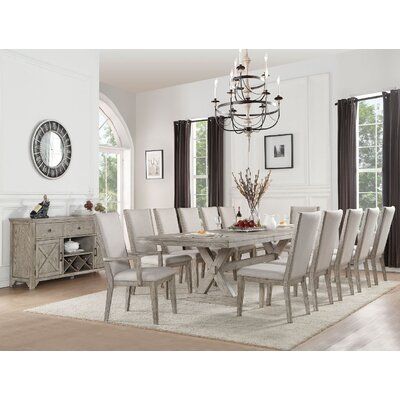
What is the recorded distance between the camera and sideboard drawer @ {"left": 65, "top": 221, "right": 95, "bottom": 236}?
6590 millimetres

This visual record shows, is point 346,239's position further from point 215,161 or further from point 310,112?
point 215,161

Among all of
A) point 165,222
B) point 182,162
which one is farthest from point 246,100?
point 182,162

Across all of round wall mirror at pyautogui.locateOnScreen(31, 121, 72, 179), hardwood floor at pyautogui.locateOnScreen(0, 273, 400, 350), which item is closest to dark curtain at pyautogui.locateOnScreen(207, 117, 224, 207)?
round wall mirror at pyautogui.locateOnScreen(31, 121, 72, 179)

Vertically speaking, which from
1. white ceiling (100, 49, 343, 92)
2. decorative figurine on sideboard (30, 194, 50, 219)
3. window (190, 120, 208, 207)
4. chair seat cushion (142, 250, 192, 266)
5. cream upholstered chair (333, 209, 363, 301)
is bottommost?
chair seat cushion (142, 250, 192, 266)

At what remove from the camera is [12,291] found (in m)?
5.98

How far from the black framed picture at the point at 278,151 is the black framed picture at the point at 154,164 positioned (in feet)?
7.38

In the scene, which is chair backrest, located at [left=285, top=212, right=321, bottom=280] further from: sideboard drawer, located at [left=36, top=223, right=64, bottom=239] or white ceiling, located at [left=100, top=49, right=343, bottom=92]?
white ceiling, located at [left=100, top=49, right=343, bottom=92]

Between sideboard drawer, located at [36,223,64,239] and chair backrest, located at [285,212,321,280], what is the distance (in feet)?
10.7

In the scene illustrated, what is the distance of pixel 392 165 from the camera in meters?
7.02

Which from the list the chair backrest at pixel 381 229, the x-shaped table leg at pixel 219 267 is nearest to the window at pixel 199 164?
the chair backrest at pixel 381 229
